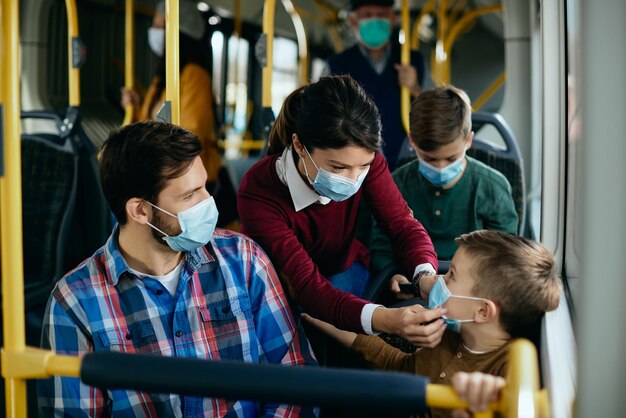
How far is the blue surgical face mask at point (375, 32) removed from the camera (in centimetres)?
347

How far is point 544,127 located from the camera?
273 cm

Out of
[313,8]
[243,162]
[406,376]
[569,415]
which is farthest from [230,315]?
[313,8]

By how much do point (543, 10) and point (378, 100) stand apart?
859mm

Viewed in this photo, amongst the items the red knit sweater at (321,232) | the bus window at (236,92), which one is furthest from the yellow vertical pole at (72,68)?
the bus window at (236,92)

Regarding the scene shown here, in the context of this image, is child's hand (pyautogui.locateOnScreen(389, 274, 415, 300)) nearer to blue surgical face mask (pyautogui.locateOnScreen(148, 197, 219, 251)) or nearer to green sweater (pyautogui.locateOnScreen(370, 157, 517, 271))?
green sweater (pyautogui.locateOnScreen(370, 157, 517, 271))

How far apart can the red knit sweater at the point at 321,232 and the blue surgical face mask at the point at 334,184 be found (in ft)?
0.37

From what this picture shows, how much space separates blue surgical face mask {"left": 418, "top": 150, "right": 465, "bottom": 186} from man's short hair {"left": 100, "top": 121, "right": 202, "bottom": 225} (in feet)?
3.05

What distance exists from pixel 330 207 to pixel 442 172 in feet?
1.51

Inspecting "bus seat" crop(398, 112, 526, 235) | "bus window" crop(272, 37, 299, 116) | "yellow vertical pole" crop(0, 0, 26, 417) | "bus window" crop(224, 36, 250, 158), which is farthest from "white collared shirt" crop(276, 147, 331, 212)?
"bus window" crop(272, 37, 299, 116)

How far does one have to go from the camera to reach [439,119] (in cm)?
245

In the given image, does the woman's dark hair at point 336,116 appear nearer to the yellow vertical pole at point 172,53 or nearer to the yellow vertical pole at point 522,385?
the yellow vertical pole at point 172,53

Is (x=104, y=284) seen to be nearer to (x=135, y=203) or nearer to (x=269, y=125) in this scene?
(x=135, y=203)

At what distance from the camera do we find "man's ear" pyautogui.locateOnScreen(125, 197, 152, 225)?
184 cm

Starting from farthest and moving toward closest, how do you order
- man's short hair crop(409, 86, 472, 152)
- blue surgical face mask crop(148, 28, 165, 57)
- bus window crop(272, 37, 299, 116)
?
bus window crop(272, 37, 299, 116), blue surgical face mask crop(148, 28, 165, 57), man's short hair crop(409, 86, 472, 152)
